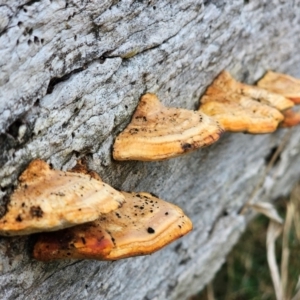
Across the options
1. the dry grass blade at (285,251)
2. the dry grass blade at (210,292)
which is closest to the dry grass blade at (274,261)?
the dry grass blade at (285,251)

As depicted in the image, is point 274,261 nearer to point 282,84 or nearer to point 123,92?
point 282,84

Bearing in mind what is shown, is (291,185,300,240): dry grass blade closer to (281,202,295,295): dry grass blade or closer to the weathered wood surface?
(281,202,295,295): dry grass blade

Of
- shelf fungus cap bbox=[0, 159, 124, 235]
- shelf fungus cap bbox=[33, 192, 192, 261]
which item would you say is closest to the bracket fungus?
shelf fungus cap bbox=[33, 192, 192, 261]

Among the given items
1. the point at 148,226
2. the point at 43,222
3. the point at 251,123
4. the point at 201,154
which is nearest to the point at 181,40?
the point at 251,123

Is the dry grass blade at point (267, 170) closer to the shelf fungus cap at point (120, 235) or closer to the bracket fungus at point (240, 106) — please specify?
the bracket fungus at point (240, 106)

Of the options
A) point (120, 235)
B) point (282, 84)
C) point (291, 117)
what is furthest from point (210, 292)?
point (120, 235)

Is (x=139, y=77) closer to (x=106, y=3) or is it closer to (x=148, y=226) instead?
(x=106, y=3)
